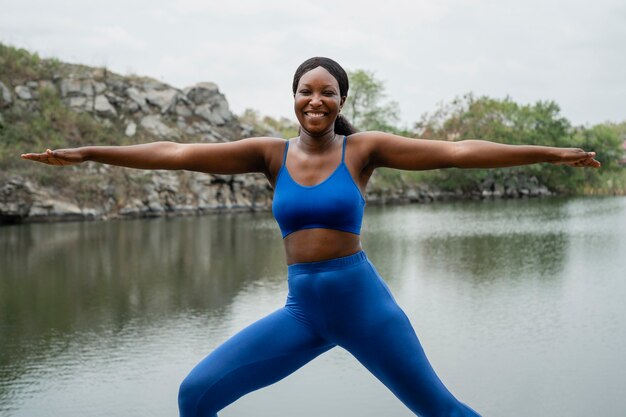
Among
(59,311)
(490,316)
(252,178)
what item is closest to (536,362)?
(490,316)

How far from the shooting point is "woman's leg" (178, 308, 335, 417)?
3168mm

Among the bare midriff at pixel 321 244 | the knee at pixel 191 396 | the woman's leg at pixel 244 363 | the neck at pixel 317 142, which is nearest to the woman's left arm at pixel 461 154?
the neck at pixel 317 142

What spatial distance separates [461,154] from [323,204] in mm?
646

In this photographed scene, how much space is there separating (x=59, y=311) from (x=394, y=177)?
3469 centimetres

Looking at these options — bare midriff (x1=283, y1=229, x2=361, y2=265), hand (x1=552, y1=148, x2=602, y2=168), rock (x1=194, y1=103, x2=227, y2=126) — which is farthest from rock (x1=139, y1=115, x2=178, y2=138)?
hand (x1=552, y1=148, x2=602, y2=168)

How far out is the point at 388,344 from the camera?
3.11 metres

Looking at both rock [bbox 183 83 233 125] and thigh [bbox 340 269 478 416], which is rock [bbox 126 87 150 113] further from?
thigh [bbox 340 269 478 416]

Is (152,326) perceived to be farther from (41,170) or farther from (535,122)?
(535,122)

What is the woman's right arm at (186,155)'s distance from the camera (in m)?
3.39

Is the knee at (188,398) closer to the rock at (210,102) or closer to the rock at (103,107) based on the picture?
the rock at (103,107)

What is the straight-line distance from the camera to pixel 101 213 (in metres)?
30.6

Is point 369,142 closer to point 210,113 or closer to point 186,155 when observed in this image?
point 186,155

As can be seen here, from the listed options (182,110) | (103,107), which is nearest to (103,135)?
(103,107)

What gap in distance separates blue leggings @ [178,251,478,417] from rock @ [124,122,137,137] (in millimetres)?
34188
